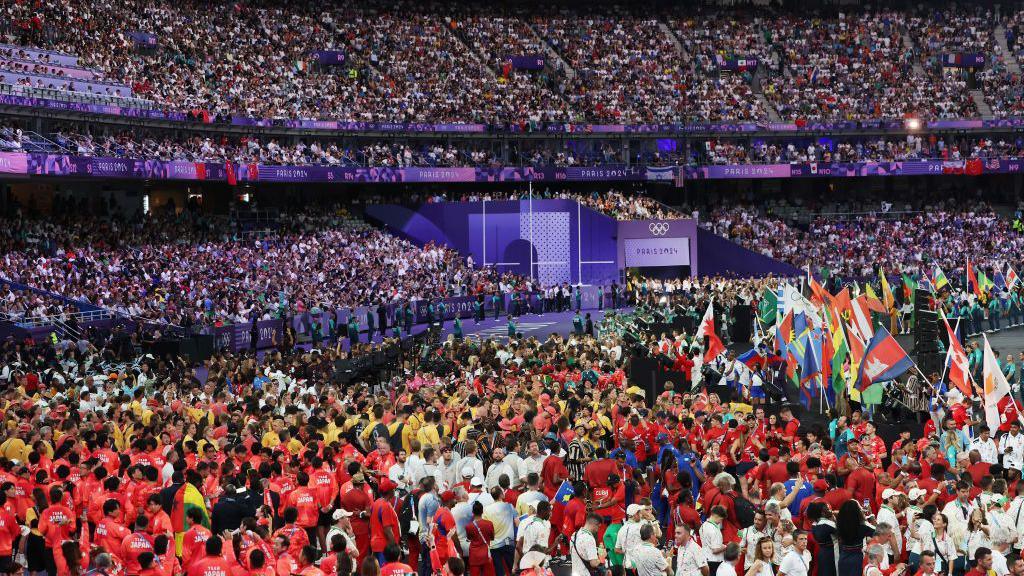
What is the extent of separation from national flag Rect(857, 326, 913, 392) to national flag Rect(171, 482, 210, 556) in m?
11.7

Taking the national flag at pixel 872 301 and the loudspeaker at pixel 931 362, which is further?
the national flag at pixel 872 301

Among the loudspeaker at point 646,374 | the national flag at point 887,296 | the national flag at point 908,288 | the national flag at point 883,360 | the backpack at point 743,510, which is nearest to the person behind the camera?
the backpack at point 743,510

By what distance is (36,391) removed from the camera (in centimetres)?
2214

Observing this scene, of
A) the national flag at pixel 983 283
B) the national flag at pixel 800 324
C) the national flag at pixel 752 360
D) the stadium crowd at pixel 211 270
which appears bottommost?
the national flag at pixel 752 360

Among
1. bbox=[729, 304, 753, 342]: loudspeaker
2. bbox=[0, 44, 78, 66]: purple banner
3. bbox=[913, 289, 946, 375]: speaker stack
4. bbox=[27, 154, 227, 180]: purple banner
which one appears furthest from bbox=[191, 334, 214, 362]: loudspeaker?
bbox=[913, 289, 946, 375]: speaker stack

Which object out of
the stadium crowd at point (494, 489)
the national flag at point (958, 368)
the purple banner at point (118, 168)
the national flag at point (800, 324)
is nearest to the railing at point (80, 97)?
the purple banner at point (118, 168)

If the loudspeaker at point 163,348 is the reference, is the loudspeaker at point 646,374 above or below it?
below

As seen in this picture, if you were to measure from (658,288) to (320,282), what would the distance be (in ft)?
43.2

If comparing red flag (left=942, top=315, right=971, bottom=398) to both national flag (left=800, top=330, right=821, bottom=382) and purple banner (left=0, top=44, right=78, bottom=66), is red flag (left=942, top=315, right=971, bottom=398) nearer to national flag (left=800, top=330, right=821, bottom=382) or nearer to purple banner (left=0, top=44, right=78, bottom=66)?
national flag (left=800, top=330, right=821, bottom=382)

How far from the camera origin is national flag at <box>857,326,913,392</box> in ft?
65.0

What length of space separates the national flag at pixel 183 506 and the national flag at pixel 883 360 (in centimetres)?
1168

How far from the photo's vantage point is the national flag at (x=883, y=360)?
65.0ft

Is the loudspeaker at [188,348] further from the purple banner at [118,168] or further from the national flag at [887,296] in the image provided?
the national flag at [887,296]

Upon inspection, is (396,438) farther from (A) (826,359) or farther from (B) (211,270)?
(B) (211,270)
